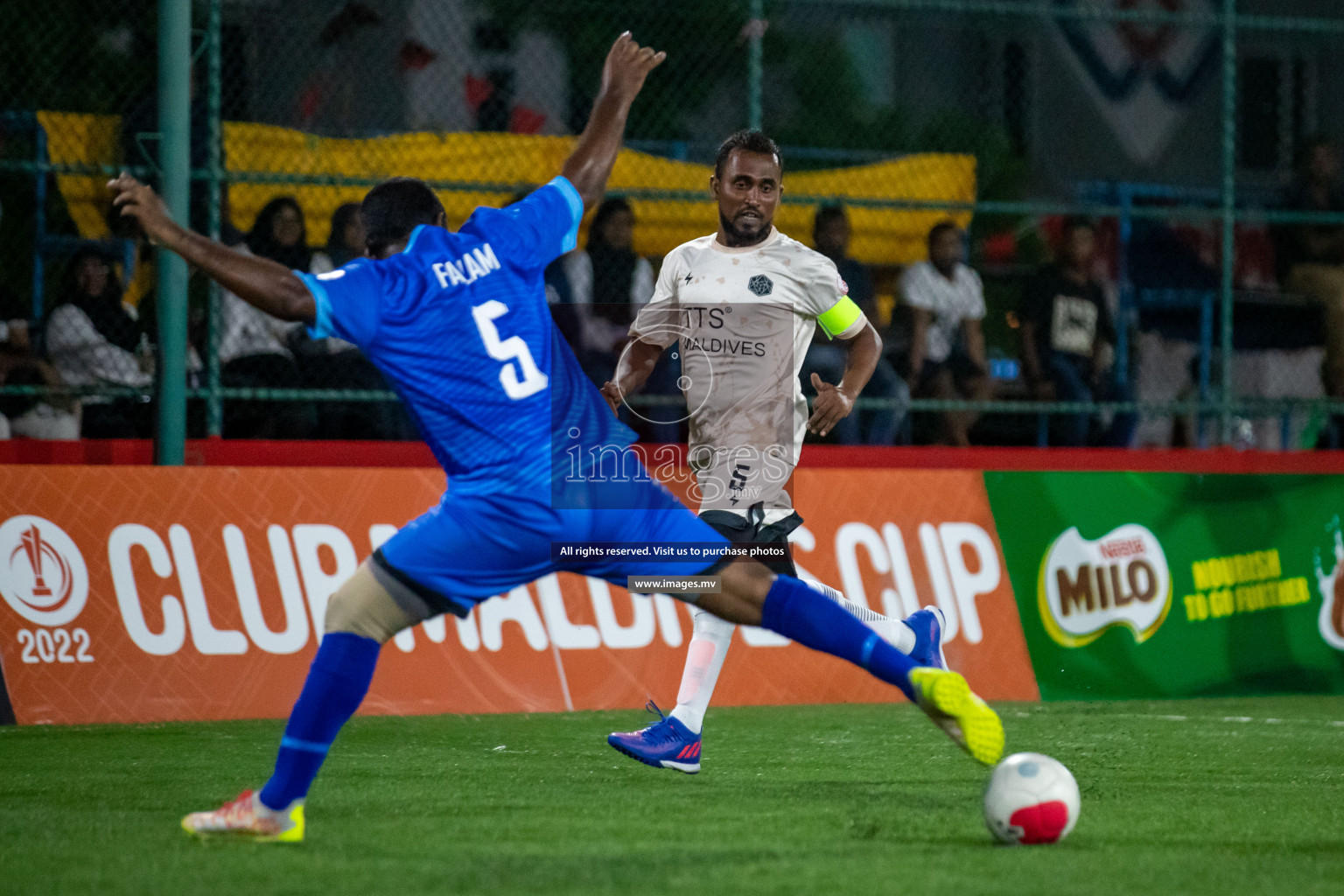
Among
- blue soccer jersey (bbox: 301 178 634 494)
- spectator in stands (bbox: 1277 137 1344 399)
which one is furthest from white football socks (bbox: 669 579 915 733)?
spectator in stands (bbox: 1277 137 1344 399)

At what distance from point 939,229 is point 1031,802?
688cm

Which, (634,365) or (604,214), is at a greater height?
(604,214)

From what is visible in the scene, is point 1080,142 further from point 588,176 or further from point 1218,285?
point 588,176

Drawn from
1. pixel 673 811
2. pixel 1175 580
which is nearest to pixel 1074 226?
pixel 1175 580

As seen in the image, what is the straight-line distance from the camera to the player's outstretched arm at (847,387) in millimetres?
6113

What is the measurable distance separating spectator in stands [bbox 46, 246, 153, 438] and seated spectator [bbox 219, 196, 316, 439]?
0.48 metres

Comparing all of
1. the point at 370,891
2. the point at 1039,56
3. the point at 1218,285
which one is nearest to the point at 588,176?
the point at 370,891

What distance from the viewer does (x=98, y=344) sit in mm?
9523

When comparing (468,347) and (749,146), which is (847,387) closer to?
(749,146)

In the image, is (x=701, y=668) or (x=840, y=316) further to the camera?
(x=840, y=316)

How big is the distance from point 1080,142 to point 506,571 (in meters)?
23.5

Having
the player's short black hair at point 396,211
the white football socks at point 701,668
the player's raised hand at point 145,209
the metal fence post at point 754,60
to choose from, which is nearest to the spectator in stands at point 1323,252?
the metal fence post at point 754,60

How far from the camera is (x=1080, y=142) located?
1061 inches

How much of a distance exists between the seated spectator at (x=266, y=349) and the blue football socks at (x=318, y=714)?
16.4 feet
